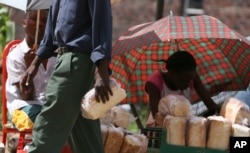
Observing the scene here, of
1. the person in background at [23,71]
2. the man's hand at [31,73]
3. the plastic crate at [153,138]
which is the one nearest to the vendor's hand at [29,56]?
the person in background at [23,71]

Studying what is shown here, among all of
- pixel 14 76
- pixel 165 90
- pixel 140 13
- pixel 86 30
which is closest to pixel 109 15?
pixel 86 30

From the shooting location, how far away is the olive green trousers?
16.1 ft

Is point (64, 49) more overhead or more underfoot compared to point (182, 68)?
more overhead

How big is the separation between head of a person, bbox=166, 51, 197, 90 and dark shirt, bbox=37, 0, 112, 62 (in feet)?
6.05

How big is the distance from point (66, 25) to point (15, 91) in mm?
1256

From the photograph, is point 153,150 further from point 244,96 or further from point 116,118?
point 244,96

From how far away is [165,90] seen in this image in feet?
22.6

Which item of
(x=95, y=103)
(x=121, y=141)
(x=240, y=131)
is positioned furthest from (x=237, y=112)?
(x=95, y=103)

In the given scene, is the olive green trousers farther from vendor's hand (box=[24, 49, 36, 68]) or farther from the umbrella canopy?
vendor's hand (box=[24, 49, 36, 68])

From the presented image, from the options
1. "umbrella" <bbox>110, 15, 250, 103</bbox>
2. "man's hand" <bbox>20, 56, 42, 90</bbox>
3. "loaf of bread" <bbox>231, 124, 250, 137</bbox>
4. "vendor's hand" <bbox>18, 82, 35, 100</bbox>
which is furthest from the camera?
"umbrella" <bbox>110, 15, 250, 103</bbox>

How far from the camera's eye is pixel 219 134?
5.86 metres

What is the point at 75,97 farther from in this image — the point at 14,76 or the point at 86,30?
the point at 14,76

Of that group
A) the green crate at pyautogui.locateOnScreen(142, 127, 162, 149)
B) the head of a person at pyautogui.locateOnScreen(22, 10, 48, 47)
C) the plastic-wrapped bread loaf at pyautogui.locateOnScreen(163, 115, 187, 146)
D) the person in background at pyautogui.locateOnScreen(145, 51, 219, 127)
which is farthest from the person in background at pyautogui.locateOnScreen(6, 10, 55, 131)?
the person in background at pyautogui.locateOnScreen(145, 51, 219, 127)

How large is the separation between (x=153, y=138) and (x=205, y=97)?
1081mm
